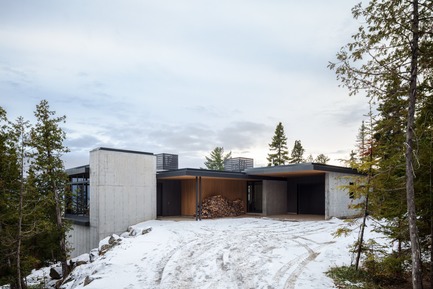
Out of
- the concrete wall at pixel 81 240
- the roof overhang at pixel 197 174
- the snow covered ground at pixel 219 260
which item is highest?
the roof overhang at pixel 197 174

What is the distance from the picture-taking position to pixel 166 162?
2403cm

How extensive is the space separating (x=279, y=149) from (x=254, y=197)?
727 inches

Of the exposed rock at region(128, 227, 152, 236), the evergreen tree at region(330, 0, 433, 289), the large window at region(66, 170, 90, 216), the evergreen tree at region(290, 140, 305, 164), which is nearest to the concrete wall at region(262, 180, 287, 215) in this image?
the exposed rock at region(128, 227, 152, 236)

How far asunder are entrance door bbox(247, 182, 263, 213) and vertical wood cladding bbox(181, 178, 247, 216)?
0.56 metres

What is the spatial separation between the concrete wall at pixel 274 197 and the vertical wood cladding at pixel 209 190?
2062mm

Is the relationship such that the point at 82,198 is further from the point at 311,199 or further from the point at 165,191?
the point at 311,199

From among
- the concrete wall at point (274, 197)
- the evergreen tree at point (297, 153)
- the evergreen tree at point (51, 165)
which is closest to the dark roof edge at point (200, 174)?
the concrete wall at point (274, 197)

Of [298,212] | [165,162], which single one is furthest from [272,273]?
[165,162]

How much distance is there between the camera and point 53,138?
1345 centimetres

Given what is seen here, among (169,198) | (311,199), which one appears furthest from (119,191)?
(311,199)

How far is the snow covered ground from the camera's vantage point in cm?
724

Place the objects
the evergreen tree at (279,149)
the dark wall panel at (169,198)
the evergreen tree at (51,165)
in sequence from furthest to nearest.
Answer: the evergreen tree at (279,149) < the dark wall panel at (169,198) < the evergreen tree at (51,165)

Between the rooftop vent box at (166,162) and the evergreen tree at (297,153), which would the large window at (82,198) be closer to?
the rooftop vent box at (166,162)

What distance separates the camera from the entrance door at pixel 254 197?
22.1 metres
